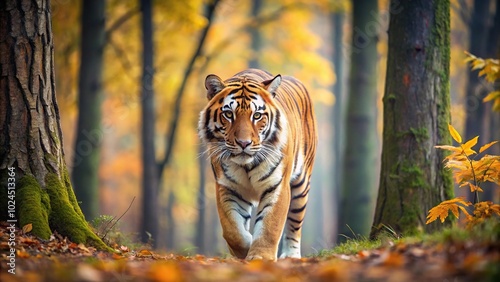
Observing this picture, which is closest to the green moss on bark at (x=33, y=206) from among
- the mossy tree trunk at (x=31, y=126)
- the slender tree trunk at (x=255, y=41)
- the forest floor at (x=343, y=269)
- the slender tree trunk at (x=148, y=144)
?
the mossy tree trunk at (x=31, y=126)

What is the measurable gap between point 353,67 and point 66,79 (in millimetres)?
9472

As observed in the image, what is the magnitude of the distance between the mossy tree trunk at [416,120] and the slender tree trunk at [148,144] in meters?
6.00

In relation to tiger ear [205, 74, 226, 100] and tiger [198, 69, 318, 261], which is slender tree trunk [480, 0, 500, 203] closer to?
tiger [198, 69, 318, 261]

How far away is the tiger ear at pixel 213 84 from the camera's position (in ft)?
20.9

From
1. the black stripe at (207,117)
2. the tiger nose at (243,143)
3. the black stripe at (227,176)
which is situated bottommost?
the black stripe at (227,176)

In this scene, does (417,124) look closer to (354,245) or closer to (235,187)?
(354,245)

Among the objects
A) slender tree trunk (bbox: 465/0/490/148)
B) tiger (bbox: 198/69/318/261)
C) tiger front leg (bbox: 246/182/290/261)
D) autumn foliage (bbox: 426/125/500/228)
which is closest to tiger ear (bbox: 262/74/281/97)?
tiger (bbox: 198/69/318/261)

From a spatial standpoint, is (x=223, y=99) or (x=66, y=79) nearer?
(x=223, y=99)

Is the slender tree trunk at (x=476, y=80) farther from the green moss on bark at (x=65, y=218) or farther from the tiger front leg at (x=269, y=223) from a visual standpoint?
the green moss on bark at (x=65, y=218)

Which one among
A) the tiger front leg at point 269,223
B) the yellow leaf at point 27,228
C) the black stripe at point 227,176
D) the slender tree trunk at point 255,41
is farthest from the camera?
the slender tree trunk at point 255,41

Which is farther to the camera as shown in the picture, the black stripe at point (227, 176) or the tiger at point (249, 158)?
the black stripe at point (227, 176)

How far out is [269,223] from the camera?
19.6ft

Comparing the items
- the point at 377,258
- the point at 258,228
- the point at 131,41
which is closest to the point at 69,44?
the point at 131,41

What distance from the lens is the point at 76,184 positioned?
1123cm
